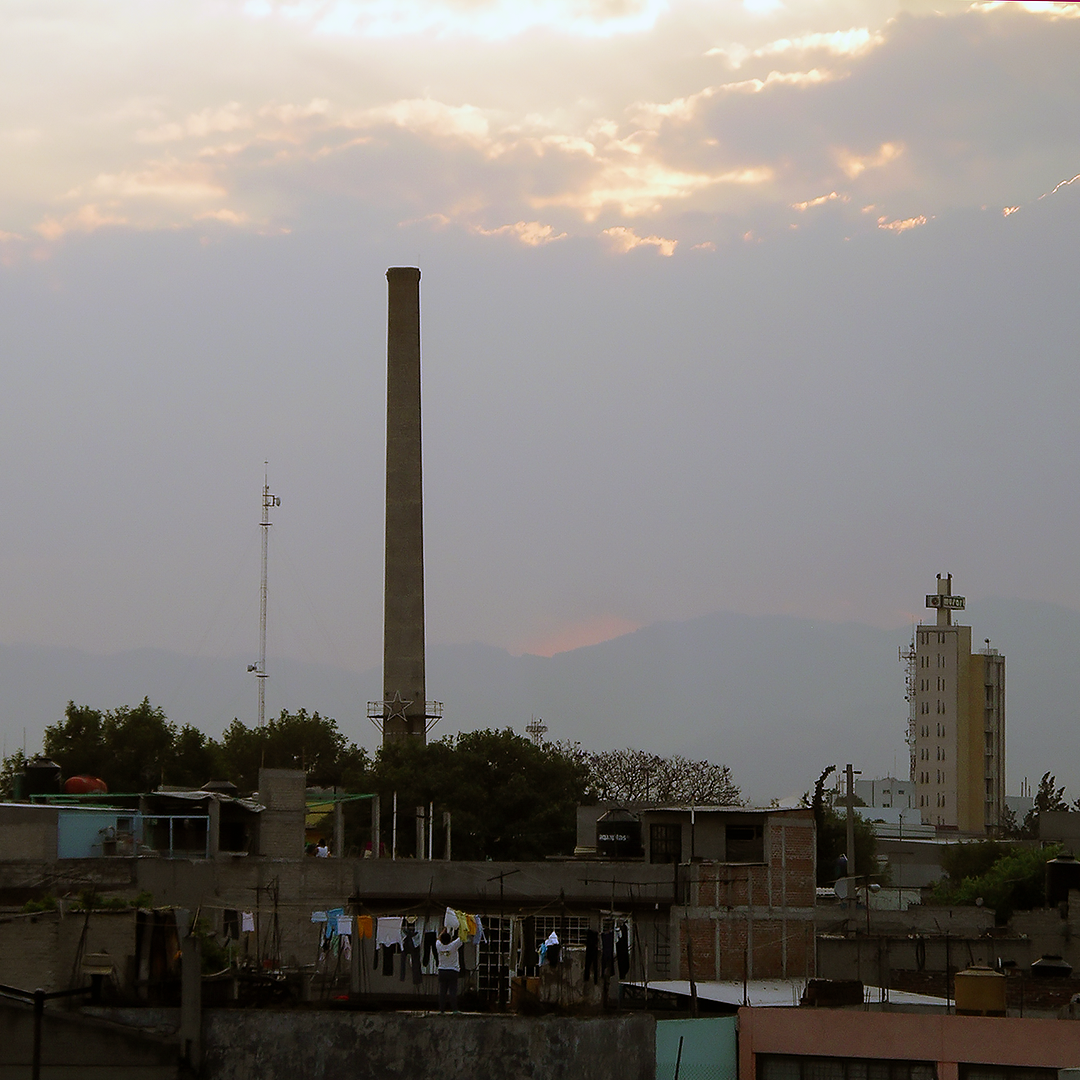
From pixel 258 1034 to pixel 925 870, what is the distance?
221 ft

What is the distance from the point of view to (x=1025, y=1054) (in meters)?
25.9

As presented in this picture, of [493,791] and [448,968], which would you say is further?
[493,791]

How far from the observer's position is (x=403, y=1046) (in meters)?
24.9

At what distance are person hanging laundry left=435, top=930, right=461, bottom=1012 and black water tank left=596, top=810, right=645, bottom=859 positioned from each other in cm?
1517

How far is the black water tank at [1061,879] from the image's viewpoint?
49.4 meters

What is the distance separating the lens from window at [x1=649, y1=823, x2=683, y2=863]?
44875 mm

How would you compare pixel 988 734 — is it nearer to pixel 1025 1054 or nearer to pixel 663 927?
pixel 663 927

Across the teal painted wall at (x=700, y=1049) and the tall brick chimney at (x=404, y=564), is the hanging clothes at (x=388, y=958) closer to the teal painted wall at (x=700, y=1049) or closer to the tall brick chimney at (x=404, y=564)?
the teal painted wall at (x=700, y=1049)

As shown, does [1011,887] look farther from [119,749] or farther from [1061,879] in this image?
[119,749]

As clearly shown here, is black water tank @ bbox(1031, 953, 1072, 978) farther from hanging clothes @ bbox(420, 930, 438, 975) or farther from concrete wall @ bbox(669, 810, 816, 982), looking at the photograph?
hanging clothes @ bbox(420, 930, 438, 975)

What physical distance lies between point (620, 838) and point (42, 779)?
52.9 ft

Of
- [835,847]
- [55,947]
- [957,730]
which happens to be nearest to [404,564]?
[835,847]

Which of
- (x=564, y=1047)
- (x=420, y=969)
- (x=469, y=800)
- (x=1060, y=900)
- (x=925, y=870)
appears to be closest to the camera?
(x=564, y=1047)

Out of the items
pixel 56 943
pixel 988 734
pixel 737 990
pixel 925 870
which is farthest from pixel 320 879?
pixel 988 734
